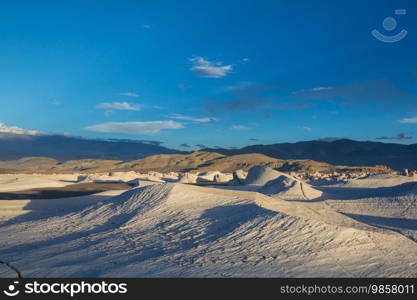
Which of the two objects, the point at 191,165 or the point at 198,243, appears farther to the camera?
the point at 191,165

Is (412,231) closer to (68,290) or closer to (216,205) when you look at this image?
(216,205)

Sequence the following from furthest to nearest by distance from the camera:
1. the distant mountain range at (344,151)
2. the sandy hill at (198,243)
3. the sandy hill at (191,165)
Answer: the distant mountain range at (344,151)
the sandy hill at (191,165)
the sandy hill at (198,243)

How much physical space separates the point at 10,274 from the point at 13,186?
28.6 meters

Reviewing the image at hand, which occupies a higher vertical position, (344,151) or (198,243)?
(344,151)

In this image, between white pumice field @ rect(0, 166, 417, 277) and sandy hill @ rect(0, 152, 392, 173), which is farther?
sandy hill @ rect(0, 152, 392, 173)

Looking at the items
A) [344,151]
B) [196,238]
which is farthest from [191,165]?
[196,238]

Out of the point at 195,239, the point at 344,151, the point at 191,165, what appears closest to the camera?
the point at 195,239

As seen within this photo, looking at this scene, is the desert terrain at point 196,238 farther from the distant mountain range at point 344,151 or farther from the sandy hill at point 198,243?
the distant mountain range at point 344,151

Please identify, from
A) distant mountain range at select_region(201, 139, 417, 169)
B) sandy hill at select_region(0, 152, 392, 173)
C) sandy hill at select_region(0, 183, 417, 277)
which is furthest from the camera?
distant mountain range at select_region(201, 139, 417, 169)

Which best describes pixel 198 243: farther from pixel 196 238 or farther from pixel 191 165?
pixel 191 165

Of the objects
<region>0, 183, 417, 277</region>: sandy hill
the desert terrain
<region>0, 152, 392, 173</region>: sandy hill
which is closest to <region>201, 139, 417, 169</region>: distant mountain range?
<region>0, 152, 392, 173</region>: sandy hill

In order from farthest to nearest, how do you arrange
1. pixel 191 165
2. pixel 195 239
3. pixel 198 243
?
pixel 191 165
pixel 195 239
pixel 198 243

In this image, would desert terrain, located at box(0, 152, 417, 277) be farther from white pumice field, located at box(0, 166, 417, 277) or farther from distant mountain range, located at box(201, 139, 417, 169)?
distant mountain range, located at box(201, 139, 417, 169)

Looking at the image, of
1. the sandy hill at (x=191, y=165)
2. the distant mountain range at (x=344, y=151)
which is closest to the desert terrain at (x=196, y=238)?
the sandy hill at (x=191, y=165)
